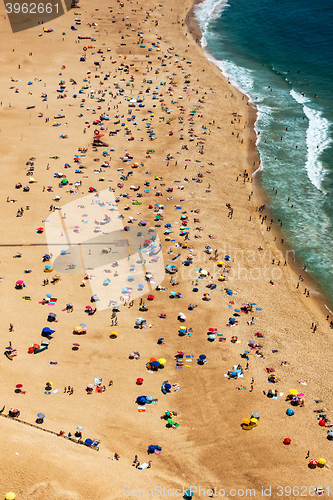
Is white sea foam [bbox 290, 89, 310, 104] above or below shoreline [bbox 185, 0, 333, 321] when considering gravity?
above

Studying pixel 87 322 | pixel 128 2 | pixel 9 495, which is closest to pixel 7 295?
pixel 87 322

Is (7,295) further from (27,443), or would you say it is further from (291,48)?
(291,48)

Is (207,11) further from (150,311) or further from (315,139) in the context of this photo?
(150,311)

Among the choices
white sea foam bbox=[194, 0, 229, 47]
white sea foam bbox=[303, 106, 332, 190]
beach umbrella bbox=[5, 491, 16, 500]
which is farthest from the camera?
white sea foam bbox=[194, 0, 229, 47]

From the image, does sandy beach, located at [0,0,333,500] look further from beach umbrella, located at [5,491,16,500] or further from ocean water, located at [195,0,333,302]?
ocean water, located at [195,0,333,302]

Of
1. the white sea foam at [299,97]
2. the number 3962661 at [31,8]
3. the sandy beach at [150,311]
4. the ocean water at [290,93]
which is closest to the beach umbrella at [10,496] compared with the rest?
the sandy beach at [150,311]

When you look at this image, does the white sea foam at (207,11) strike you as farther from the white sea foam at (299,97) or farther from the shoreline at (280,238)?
the shoreline at (280,238)

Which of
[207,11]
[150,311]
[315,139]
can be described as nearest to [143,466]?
[150,311]

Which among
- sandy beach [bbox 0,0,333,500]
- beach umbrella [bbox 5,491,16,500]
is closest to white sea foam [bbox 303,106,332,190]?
sandy beach [bbox 0,0,333,500]
